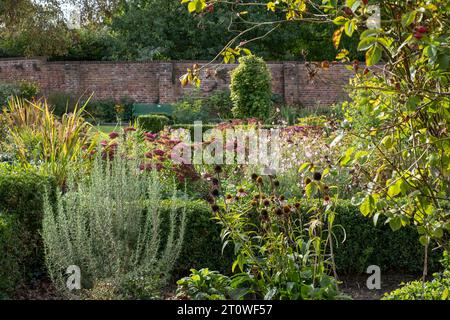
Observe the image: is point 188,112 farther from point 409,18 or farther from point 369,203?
point 409,18

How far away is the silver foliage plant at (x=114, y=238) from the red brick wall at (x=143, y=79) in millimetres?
15813

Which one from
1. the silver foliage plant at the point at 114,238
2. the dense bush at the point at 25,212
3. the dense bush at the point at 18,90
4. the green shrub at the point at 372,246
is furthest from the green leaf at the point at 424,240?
the dense bush at the point at 18,90

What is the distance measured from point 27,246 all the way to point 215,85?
16.2 m

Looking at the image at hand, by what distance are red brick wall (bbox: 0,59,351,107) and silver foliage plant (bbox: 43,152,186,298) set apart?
51.9 ft

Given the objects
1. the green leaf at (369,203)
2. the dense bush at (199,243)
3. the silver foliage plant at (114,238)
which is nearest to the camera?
the green leaf at (369,203)

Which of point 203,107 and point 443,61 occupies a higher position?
point 203,107

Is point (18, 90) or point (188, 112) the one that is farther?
point (18, 90)

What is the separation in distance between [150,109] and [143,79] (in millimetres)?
1627

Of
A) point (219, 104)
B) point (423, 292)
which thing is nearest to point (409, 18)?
point (423, 292)

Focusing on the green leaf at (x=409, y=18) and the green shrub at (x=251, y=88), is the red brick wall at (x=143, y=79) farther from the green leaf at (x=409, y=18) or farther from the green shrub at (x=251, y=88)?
the green leaf at (x=409, y=18)

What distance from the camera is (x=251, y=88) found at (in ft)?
53.4

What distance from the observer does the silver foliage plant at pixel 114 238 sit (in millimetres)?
4797

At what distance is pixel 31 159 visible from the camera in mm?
7402
